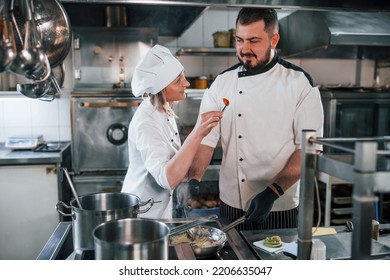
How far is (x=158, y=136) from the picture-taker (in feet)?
5.01

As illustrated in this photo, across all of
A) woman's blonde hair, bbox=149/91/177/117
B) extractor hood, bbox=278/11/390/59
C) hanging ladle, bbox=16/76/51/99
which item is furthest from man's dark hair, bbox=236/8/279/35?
extractor hood, bbox=278/11/390/59

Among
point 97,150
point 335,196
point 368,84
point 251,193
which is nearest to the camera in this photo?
point 251,193

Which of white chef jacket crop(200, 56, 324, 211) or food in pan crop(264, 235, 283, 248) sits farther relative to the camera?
white chef jacket crop(200, 56, 324, 211)

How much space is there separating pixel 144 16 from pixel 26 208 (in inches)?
63.1

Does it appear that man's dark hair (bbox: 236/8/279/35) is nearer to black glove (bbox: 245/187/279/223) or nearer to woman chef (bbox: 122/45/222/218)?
woman chef (bbox: 122/45/222/218)

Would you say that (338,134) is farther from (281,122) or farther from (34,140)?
(34,140)

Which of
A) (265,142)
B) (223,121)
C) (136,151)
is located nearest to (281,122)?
(265,142)

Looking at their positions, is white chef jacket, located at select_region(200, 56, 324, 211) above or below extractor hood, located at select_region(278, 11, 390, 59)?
below

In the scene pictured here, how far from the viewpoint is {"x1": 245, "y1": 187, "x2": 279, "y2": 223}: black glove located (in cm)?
128

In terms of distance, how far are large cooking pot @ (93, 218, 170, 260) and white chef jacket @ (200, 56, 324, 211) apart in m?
0.91

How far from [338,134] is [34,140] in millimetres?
2256

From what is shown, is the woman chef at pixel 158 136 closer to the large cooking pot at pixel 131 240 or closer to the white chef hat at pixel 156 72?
the white chef hat at pixel 156 72

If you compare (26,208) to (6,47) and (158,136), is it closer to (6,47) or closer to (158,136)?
(158,136)

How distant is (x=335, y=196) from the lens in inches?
115
